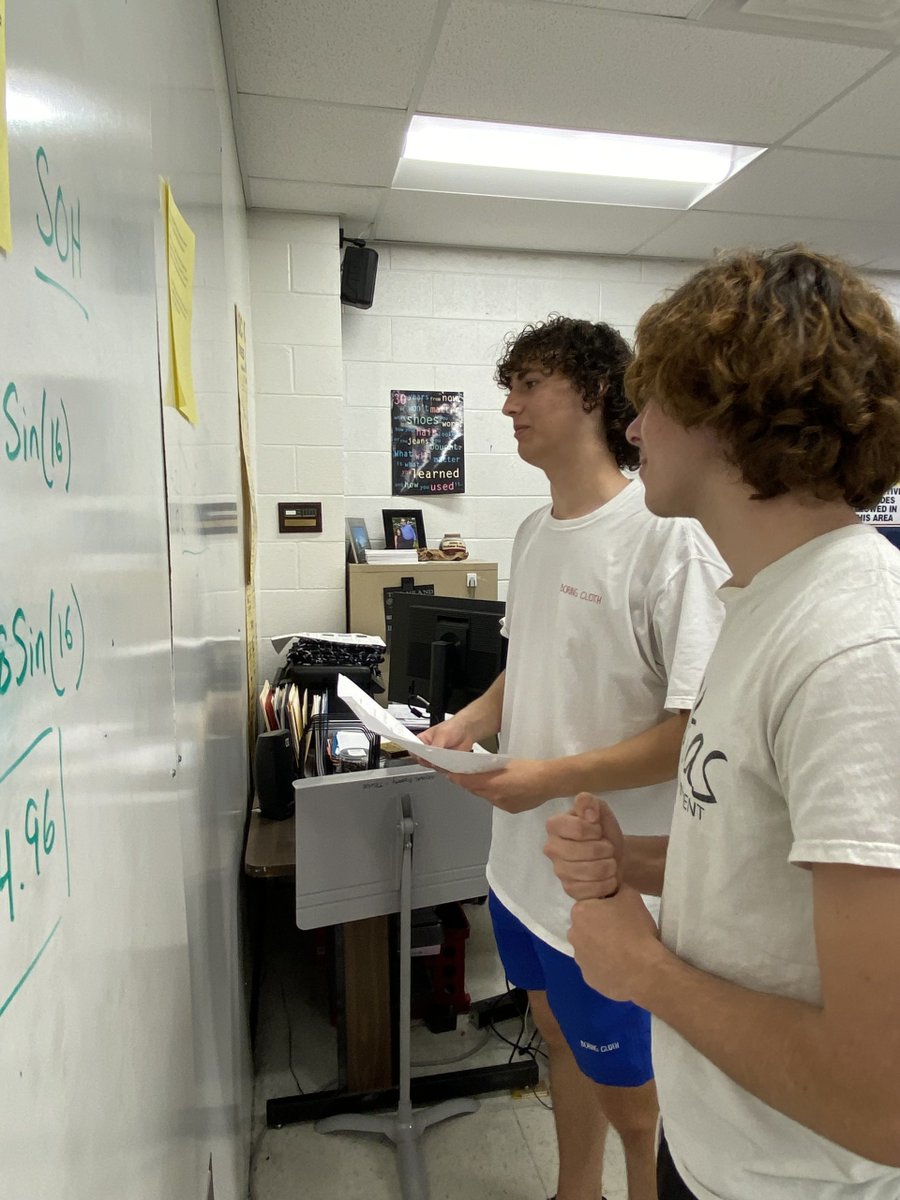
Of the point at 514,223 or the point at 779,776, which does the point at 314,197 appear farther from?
the point at 779,776

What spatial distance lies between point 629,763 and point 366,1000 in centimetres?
→ 120

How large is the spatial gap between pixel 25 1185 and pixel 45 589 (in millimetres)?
278

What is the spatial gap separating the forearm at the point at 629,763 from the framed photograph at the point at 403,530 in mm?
2133

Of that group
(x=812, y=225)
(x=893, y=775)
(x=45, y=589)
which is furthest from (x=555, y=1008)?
(x=812, y=225)

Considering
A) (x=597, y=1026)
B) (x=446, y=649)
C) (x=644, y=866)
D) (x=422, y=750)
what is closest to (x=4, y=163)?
(x=422, y=750)

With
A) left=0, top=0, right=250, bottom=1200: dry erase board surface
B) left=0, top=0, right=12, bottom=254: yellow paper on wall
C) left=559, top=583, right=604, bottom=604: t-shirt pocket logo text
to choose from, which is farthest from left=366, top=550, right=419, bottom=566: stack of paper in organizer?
left=0, top=0, right=12, bottom=254: yellow paper on wall

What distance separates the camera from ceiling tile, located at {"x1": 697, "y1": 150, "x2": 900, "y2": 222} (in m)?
2.51

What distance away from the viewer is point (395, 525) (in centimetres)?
330

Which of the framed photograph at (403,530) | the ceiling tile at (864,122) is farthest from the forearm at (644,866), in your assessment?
the framed photograph at (403,530)

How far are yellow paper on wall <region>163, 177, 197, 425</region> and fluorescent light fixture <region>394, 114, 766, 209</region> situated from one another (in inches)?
71.3

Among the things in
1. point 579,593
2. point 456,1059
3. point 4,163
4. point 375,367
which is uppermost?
point 375,367

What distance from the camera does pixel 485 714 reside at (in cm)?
165

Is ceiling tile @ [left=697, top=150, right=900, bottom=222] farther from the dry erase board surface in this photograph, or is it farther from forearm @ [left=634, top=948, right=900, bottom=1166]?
forearm @ [left=634, top=948, right=900, bottom=1166]

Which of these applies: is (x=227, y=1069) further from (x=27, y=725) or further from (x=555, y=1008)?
(x=27, y=725)
